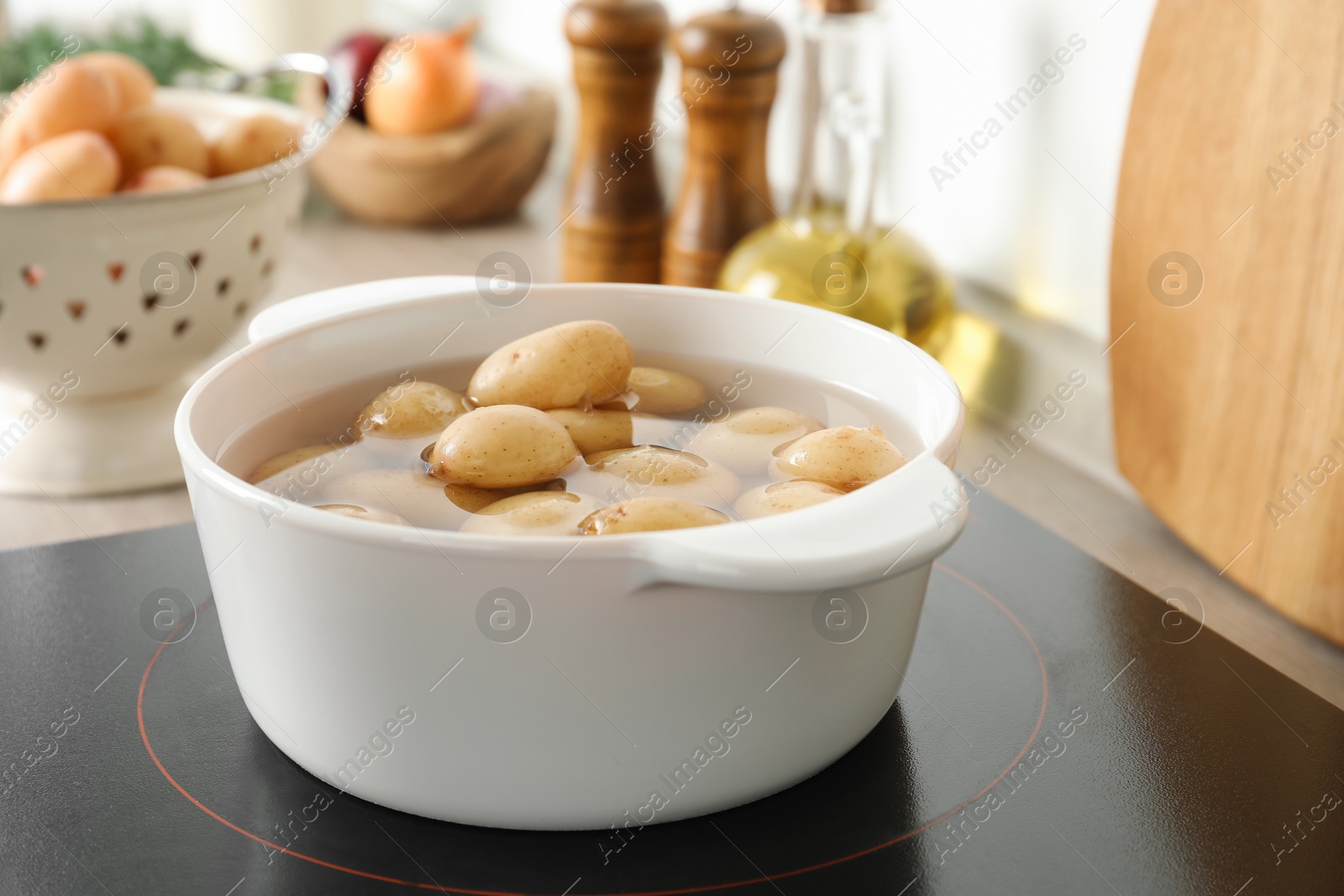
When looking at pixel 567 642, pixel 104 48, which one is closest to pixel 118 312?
pixel 567 642

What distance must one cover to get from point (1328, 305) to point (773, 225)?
1.36 ft

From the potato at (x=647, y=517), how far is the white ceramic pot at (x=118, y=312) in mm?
495

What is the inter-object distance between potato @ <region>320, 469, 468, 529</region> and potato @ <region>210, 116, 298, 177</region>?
476mm

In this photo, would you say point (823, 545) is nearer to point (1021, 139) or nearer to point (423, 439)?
point (423, 439)

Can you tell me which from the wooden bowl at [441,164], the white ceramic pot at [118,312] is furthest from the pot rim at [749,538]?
the wooden bowl at [441,164]

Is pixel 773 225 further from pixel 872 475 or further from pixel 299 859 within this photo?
pixel 299 859

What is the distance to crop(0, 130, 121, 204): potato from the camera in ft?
2.39

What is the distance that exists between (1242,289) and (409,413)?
1.40ft

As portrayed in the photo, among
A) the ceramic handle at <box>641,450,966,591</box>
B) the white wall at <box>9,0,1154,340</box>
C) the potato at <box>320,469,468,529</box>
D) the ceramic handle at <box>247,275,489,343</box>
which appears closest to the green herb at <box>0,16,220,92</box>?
the white wall at <box>9,0,1154,340</box>

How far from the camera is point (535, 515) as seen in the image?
38cm

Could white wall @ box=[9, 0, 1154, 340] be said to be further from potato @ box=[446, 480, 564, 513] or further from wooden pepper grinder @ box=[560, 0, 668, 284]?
potato @ box=[446, 480, 564, 513]

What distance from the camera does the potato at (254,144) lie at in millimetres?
821

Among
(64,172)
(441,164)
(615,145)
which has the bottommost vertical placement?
(441,164)

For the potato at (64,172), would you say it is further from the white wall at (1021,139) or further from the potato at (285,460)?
the white wall at (1021,139)
